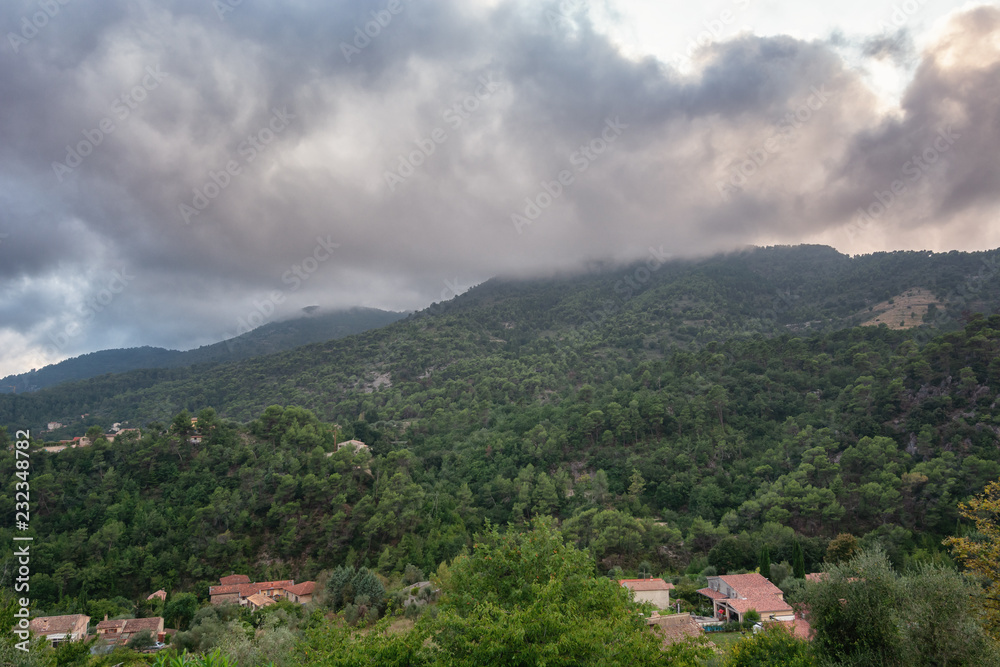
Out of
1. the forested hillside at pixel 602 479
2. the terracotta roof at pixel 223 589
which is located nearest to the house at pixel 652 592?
the forested hillside at pixel 602 479

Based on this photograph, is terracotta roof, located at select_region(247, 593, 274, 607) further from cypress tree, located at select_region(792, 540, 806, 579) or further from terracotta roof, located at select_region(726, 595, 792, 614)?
cypress tree, located at select_region(792, 540, 806, 579)

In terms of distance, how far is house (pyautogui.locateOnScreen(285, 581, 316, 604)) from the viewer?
132ft

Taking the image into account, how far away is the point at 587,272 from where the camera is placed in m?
192

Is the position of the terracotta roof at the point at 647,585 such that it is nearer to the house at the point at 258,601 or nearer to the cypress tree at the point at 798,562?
the cypress tree at the point at 798,562

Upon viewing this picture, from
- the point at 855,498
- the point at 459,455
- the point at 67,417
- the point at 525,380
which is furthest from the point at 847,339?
the point at 67,417

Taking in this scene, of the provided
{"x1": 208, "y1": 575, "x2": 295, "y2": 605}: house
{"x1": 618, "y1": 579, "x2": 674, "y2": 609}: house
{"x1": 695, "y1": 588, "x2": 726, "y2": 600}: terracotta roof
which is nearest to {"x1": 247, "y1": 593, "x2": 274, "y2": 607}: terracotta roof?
{"x1": 208, "y1": 575, "x2": 295, "y2": 605}: house

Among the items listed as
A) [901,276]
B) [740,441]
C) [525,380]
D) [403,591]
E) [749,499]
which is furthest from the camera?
[901,276]

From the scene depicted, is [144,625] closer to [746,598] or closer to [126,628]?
[126,628]

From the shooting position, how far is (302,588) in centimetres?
4175

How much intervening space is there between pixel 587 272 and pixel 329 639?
186 meters

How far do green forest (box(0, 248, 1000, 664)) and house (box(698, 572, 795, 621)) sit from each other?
175cm

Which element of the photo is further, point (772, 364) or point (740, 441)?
point (772, 364)

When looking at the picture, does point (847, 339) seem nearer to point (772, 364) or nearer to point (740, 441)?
point (772, 364)

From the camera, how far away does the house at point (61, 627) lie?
29234 mm
